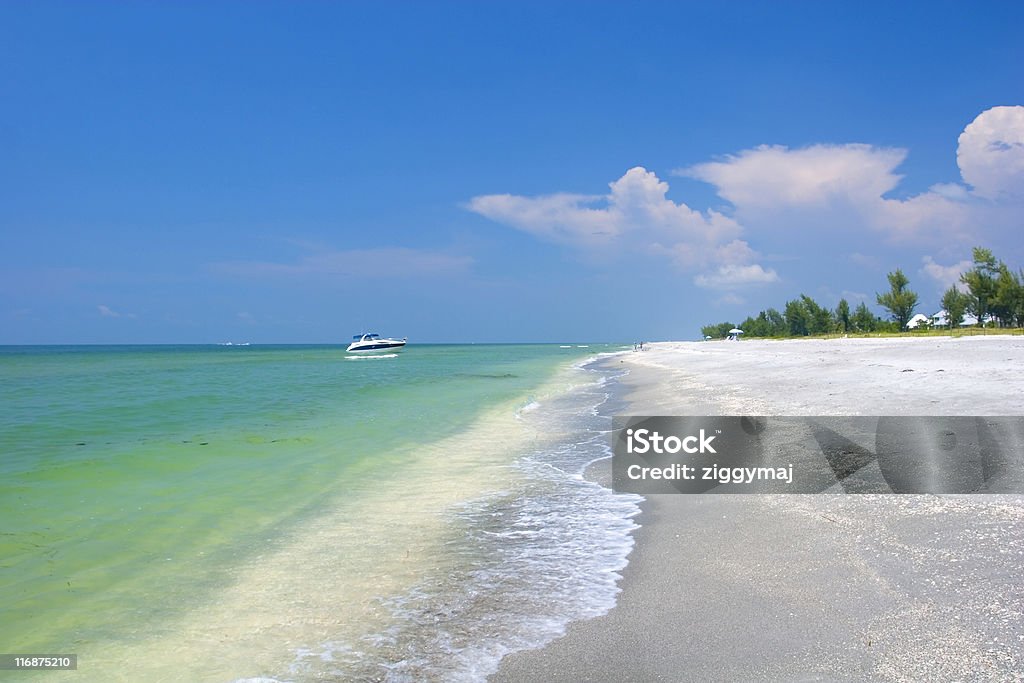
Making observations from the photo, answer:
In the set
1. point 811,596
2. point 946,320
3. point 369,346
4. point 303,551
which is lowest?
point 303,551

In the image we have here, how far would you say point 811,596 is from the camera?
4.86 meters

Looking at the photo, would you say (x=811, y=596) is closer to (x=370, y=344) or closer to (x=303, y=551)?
(x=303, y=551)

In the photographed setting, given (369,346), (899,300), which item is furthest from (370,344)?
(899,300)

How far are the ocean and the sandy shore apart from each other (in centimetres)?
50

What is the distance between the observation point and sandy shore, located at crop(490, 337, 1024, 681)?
12.8ft

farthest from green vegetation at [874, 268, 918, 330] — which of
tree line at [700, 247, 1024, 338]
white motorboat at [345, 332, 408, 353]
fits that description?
white motorboat at [345, 332, 408, 353]

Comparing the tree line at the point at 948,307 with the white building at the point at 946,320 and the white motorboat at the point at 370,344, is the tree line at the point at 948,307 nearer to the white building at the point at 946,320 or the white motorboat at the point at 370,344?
the white building at the point at 946,320

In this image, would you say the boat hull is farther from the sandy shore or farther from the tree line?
the sandy shore

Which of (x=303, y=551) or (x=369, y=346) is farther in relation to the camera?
(x=369, y=346)

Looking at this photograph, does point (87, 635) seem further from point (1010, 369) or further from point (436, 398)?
point (436, 398)

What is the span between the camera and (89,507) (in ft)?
30.0

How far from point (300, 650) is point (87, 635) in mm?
2121

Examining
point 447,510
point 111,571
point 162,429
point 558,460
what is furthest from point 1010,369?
point 162,429

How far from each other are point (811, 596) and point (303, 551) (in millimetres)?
5438
